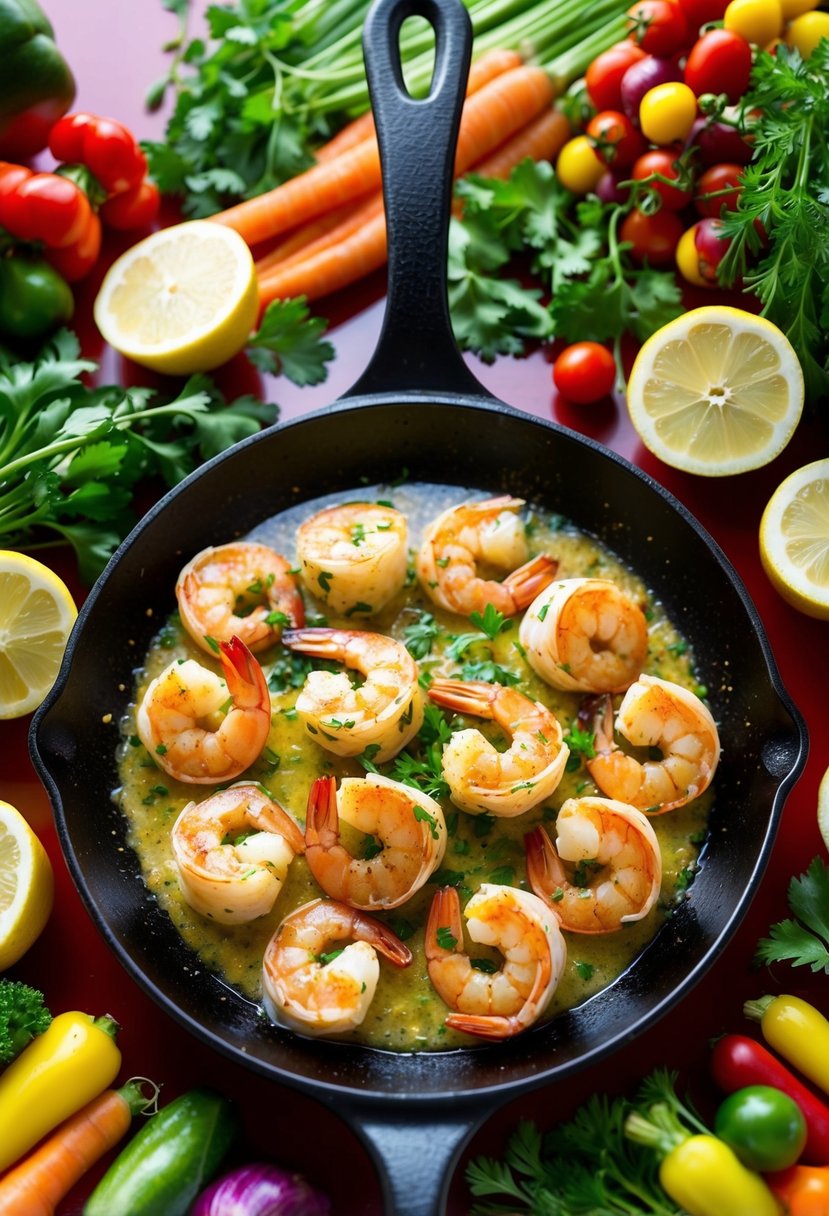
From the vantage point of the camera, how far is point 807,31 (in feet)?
12.2

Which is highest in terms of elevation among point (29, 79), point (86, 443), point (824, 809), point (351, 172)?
point (29, 79)

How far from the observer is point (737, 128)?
11.7 feet

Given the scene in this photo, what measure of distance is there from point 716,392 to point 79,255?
190cm

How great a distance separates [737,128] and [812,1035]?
243 cm

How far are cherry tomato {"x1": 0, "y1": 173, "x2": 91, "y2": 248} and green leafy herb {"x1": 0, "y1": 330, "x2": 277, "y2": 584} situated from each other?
0.29 metres

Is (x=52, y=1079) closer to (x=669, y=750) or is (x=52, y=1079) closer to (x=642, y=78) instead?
(x=669, y=750)

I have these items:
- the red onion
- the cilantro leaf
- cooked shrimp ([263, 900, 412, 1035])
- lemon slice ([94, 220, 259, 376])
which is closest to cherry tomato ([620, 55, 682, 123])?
the cilantro leaf

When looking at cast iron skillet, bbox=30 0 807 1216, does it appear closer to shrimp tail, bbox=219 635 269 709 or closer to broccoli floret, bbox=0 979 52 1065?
broccoli floret, bbox=0 979 52 1065

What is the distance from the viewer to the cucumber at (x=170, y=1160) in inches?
108

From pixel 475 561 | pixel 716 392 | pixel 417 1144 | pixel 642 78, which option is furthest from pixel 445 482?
pixel 417 1144

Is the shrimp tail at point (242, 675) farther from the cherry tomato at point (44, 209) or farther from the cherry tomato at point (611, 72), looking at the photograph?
the cherry tomato at point (611, 72)

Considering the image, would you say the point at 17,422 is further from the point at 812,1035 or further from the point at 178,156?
the point at 812,1035

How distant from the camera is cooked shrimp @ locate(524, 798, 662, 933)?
9.44ft

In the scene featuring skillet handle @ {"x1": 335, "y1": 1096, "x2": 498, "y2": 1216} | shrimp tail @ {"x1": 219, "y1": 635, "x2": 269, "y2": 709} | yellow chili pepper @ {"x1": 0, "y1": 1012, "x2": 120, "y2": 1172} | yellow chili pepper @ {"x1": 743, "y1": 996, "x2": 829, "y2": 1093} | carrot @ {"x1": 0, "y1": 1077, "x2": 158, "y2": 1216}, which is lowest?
yellow chili pepper @ {"x1": 743, "y1": 996, "x2": 829, "y2": 1093}
